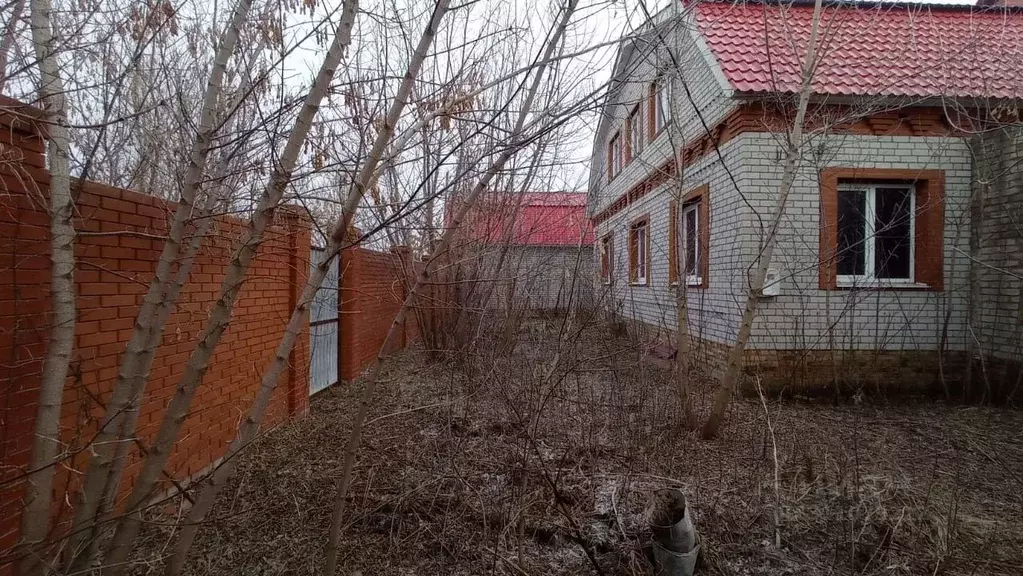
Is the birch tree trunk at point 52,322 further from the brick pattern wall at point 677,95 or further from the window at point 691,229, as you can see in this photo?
the window at point 691,229

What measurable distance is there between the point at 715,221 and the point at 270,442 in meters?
5.55

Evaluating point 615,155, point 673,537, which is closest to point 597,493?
point 673,537

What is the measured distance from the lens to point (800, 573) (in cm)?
231

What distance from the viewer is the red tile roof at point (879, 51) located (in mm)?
5344

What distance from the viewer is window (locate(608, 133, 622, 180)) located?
446 inches

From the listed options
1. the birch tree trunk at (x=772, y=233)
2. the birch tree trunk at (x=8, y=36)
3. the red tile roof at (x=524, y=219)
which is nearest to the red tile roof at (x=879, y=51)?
the birch tree trunk at (x=772, y=233)

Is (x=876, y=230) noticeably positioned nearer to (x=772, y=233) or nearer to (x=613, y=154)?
(x=772, y=233)

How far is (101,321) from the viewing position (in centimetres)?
222

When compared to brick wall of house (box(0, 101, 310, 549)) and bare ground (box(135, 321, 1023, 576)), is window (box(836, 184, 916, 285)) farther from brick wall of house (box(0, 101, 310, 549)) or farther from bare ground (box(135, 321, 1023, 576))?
brick wall of house (box(0, 101, 310, 549))

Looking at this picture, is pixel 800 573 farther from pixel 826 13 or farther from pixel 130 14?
pixel 826 13

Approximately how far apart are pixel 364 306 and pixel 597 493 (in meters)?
4.68

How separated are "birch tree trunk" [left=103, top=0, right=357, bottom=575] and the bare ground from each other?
0.14 meters

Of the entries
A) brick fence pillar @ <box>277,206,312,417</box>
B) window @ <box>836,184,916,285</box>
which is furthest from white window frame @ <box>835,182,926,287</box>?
brick fence pillar @ <box>277,206,312,417</box>

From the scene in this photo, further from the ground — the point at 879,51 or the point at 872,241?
the point at 879,51
